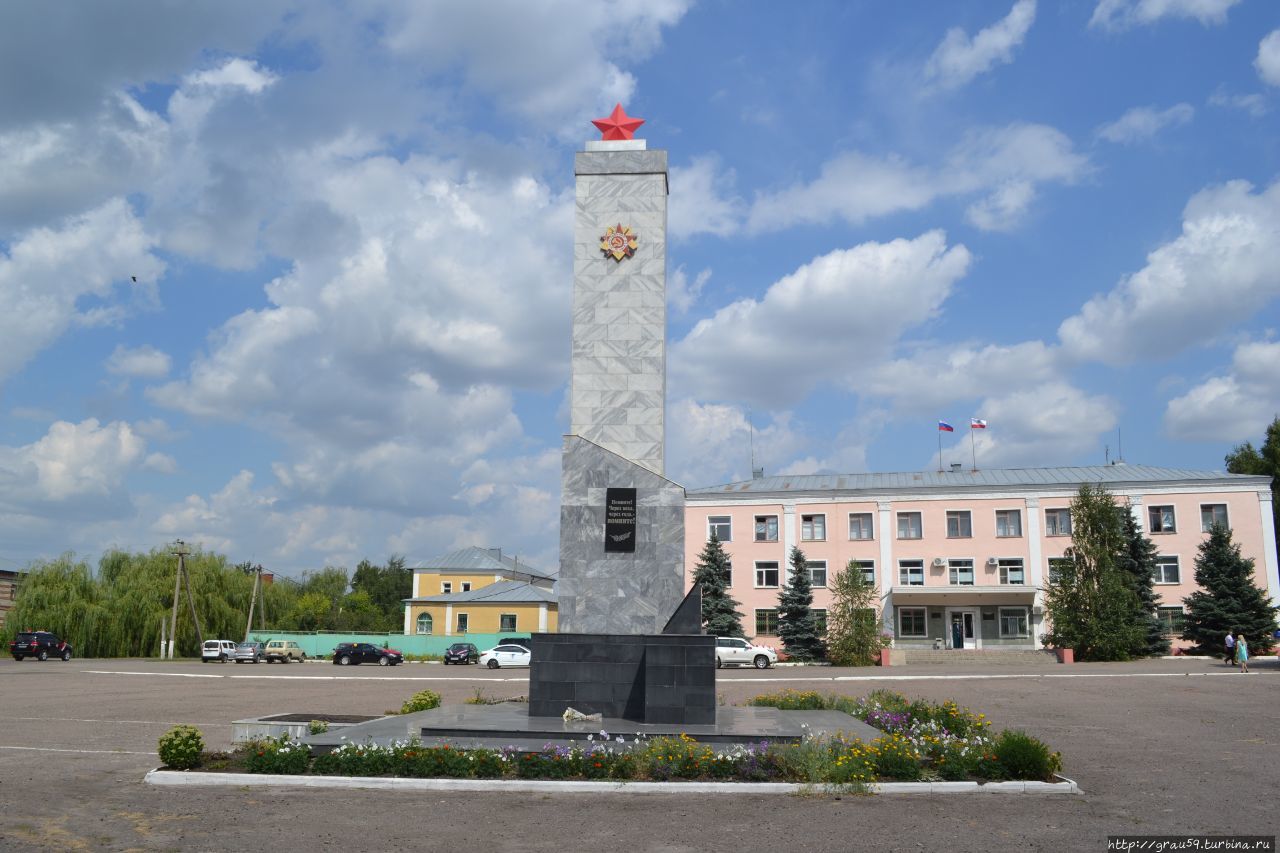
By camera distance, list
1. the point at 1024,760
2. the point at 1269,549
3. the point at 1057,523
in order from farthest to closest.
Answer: the point at 1057,523
the point at 1269,549
the point at 1024,760

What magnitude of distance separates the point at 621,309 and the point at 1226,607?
34279mm

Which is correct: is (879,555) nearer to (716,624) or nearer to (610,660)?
(716,624)

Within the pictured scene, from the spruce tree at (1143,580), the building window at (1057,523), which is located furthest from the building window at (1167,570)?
the building window at (1057,523)

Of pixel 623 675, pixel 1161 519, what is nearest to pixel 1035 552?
pixel 1161 519

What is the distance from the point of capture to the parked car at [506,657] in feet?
139

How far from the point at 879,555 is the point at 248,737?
38.7 m

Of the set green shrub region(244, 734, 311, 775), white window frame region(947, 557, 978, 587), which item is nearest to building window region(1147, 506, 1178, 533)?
white window frame region(947, 557, 978, 587)

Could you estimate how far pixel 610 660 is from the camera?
1625cm

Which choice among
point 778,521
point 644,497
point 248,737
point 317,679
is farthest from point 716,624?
point 248,737

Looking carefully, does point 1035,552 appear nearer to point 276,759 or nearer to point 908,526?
point 908,526

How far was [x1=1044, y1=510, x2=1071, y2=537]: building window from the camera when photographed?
46750mm

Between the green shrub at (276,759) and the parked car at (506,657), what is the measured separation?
3008cm

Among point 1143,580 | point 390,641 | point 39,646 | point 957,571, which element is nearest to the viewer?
point 1143,580

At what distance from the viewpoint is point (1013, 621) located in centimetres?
4603
